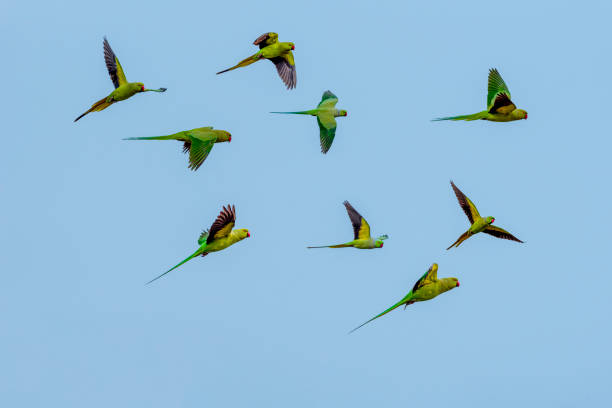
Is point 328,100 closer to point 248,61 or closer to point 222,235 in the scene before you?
point 248,61

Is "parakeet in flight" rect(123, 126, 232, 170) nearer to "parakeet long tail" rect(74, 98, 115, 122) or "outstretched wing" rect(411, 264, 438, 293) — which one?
"parakeet long tail" rect(74, 98, 115, 122)

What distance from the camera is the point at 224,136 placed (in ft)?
78.3

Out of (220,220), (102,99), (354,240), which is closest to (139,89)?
(102,99)

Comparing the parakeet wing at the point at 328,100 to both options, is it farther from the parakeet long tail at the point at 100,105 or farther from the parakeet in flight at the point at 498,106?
the parakeet long tail at the point at 100,105

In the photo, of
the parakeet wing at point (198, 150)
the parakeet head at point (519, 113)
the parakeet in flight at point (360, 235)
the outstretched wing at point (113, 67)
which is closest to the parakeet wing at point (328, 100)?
the parakeet in flight at point (360, 235)

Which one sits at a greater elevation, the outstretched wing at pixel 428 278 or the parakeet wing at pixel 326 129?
the parakeet wing at pixel 326 129

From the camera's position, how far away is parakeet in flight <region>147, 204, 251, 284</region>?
21.8 metres

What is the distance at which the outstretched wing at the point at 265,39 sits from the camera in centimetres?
2556

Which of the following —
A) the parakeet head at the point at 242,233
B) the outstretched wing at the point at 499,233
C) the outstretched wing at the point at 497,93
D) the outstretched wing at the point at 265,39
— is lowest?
the outstretched wing at the point at 499,233

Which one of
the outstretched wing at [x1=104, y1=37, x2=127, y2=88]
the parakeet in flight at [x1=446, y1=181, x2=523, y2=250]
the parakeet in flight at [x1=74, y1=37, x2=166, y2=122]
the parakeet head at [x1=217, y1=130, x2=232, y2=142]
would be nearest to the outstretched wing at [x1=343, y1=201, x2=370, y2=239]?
the parakeet in flight at [x1=446, y1=181, x2=523, y2=250]

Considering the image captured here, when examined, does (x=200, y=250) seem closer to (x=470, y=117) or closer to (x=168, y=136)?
(x=168, y=136)

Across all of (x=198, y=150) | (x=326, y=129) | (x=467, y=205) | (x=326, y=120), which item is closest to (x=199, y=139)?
(x=198, y=150)

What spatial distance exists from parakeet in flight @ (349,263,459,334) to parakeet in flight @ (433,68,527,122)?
15.0ft

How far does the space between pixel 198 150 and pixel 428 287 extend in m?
6.39
